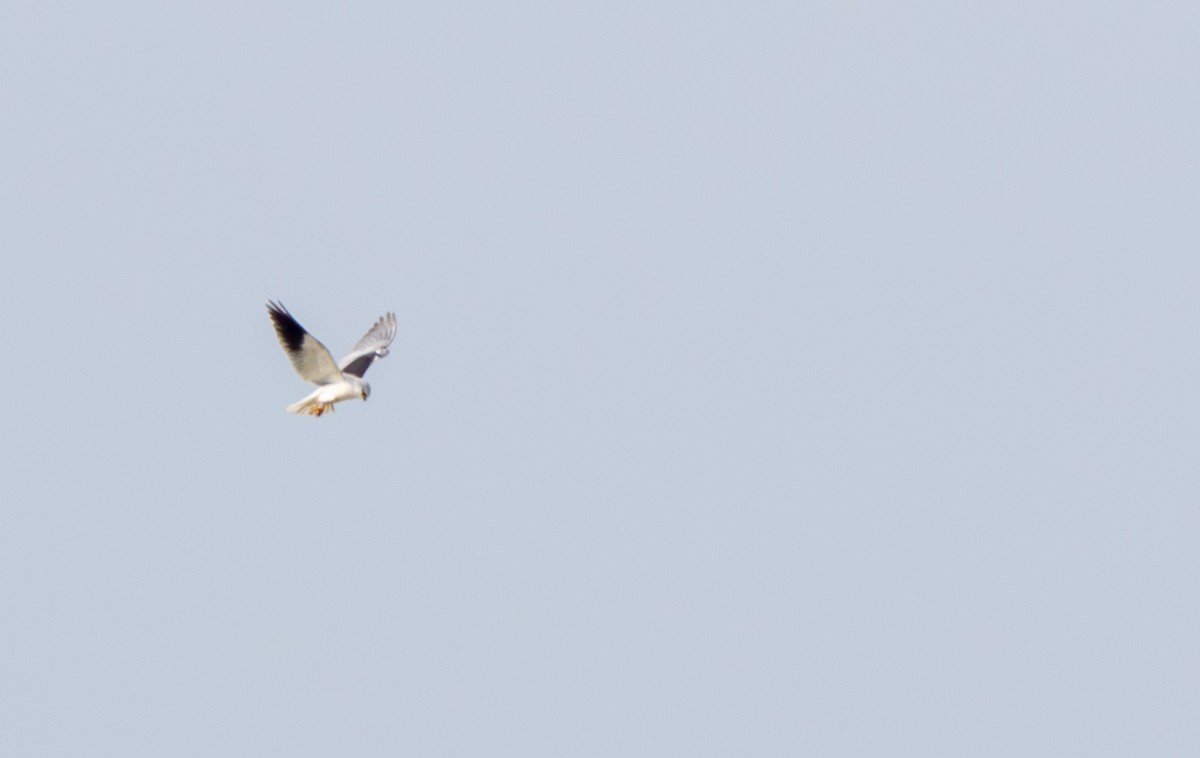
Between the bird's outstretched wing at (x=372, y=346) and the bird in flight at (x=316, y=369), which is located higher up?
the bird's outstretched wing at (x=372, y=346)

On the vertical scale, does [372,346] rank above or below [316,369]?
above

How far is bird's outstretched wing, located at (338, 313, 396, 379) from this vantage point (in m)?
30.3

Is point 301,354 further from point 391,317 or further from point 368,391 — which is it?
point 391,317

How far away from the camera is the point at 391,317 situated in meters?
31.9

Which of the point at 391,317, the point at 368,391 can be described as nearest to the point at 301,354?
the point at 368,391

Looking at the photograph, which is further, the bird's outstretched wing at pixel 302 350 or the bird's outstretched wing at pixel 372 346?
the bird's outstretched wing at pixel 372 346

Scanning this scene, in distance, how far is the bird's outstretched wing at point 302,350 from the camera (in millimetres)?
27234

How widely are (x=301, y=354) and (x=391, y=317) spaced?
13.9 feet

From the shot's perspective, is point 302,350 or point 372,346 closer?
point 302,350

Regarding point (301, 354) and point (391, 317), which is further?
point (391, 317)

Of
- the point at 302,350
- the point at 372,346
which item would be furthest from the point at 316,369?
the point at 372,346

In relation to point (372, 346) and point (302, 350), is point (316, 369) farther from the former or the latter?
point (372, 346)

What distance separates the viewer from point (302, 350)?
27625 mm

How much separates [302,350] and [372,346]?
3686 mm
